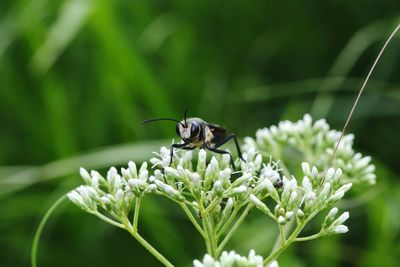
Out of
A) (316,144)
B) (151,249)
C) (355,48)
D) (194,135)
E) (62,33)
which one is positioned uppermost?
(355,48)

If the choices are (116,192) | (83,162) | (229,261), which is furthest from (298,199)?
(83,162)

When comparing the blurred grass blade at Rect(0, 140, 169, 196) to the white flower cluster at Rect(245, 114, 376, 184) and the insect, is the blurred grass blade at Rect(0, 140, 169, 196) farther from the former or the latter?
the insect

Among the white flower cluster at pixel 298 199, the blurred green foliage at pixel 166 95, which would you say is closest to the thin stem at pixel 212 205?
the white flower cluster at pixel 298 199

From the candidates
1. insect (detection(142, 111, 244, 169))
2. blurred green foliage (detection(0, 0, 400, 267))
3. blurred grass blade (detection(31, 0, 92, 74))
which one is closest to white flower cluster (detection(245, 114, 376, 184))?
insect (detection(142, 111, 244, 169))

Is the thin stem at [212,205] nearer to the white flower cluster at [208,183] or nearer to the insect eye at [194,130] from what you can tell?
the white flower cluster at [208,183]

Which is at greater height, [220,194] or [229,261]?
[220,194]

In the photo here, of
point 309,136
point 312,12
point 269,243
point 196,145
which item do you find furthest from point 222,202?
point 312,12

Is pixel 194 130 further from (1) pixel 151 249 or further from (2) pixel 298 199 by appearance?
(1) pixel 151 249
